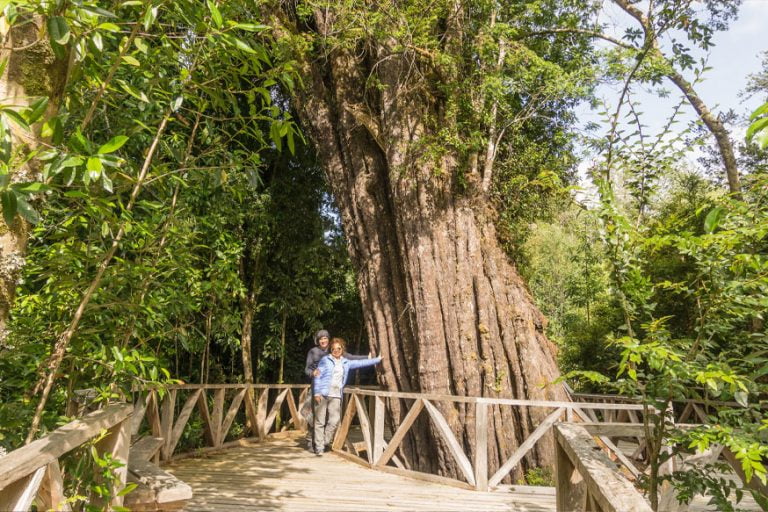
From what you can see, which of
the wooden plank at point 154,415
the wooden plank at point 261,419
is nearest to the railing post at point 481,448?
the wooden plank at point 154,415

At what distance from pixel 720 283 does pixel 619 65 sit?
4.05 m

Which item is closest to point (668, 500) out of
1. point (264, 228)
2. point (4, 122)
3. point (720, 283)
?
point (720, 283)

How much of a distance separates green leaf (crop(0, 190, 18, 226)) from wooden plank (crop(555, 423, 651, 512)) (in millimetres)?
1684

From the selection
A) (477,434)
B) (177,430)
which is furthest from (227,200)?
(477,434)

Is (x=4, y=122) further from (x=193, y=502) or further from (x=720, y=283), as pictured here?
(x=193, y=502)

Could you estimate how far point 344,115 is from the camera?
6867mm

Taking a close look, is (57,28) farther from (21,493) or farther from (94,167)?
(21,493)

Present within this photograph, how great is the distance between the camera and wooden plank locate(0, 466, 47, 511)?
153 centimetres

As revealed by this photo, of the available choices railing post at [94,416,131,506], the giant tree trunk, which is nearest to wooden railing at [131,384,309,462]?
railing post at [94,416,131,506]

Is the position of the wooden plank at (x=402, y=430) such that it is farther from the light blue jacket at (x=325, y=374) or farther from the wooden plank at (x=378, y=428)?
the light blue jacket at (x=325, y=374)

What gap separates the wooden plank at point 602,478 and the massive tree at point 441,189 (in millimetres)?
3147

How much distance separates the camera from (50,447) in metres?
1.74

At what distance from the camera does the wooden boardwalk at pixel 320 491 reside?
13.0 ft

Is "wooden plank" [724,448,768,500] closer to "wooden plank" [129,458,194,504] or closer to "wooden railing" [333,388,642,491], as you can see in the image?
"wooden railing" [333,388,642,491]
